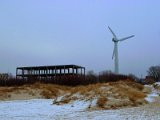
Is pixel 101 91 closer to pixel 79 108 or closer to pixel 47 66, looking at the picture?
pixel 79 108

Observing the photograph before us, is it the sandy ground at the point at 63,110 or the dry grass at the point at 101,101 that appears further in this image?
the dry grass at the point at 101,101

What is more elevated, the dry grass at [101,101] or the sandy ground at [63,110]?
Answer: the dry grass at [101,101]

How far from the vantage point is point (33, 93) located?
4194 centimetres

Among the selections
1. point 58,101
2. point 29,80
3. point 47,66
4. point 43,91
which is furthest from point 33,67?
point 58,101

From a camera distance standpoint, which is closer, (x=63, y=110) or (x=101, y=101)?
(x=63, y=110)

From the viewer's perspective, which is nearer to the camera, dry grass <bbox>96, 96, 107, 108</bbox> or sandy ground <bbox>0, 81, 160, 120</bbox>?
sandy ground <bbox>0, 81, 160, 120</bbox>

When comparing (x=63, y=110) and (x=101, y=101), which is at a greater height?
(x=101, y=101)

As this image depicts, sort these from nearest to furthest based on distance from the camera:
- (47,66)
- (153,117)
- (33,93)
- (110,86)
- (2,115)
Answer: (153,117) → (2,115) → (110,86) → (33,93) → (47,66)

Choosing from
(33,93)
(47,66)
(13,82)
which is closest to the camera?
(33,93)

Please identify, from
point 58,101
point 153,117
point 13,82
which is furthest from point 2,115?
point 13,82

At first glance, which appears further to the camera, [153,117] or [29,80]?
[29,80]

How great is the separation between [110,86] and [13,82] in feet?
128

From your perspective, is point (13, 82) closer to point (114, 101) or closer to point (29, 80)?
point (29, 80)

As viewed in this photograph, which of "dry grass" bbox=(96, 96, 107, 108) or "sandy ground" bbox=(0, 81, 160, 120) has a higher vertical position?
"dry grass" bbox=(96, 96, 107, 108)
